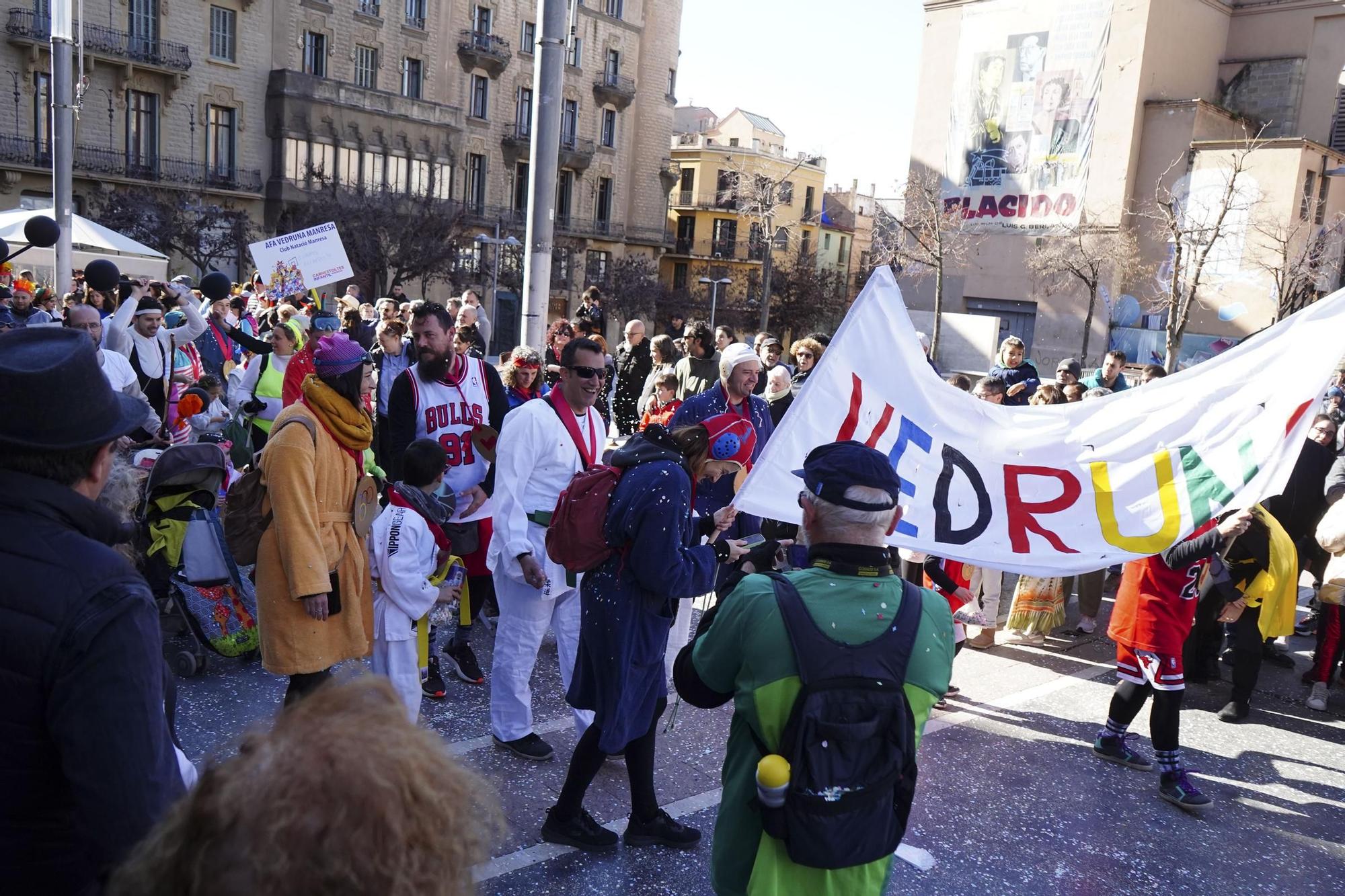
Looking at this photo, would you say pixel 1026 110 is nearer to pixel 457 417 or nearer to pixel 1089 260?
pixel 1089 260

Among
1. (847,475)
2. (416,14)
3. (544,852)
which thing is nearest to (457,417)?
(544,852)

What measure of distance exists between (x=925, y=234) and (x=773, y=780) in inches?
1700

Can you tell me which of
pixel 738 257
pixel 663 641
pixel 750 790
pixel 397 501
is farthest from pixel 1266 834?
pixel 738 257

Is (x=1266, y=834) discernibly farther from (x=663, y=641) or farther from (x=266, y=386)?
(x=266, y=386)

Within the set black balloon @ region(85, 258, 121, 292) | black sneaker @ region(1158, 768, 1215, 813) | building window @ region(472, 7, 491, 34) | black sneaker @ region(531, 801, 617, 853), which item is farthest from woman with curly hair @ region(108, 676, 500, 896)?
building window @ region(472, 7, 491, 34)

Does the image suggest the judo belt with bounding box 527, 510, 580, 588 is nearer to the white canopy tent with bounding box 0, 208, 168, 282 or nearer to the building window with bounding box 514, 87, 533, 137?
the white canopy tent with bounding box 0, 208, 168, 282

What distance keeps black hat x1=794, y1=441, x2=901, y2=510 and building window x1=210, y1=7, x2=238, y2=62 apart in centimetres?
4279

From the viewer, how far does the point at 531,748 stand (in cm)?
485

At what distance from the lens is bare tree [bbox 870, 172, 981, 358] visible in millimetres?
42469

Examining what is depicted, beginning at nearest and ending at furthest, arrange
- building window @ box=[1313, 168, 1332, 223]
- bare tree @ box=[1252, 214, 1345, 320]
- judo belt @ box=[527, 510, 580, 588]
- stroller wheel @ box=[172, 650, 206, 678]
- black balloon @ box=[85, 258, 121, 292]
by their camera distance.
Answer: judo belt @ box=[527, 510, 580, 588]
stroller wheel @ box=[172, 650, 206, 678]
black balloon @ box=[85, 258, 121, 292]
bare tree @ box=[1252, 214, 1345, 320]
building window @ box=[1313, 168, 1332, 223]

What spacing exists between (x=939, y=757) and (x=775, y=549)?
2582mm

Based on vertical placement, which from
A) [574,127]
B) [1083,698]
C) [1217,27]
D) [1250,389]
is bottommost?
[1083,698]

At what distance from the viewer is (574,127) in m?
51.7

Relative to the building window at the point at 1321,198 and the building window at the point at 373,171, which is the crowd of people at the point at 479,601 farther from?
the building window at the point at 1321,198
